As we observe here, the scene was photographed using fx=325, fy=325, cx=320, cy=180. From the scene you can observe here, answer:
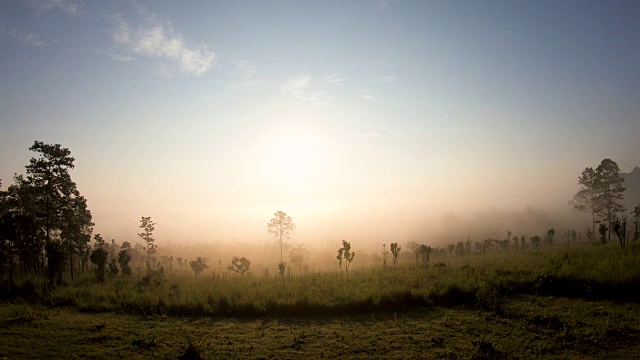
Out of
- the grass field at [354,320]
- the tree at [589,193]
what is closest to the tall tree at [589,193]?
the tree at [589,193]

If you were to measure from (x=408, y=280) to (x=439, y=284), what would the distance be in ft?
8.22


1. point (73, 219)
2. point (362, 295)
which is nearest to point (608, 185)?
point (362, 295)

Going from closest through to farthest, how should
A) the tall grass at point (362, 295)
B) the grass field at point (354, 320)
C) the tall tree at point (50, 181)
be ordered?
the grass field at point (354, 320) → the tall grass at point (362, 295) → the tall tree at point (50, 181)

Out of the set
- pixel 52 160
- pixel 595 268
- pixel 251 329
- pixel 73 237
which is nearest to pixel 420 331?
pixel 251 329

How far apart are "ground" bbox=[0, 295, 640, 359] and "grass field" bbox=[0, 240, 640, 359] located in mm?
45

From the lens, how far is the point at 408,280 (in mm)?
21109

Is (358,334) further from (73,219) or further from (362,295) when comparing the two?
(73,219)

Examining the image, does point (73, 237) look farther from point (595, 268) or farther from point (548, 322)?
→ point (595, 268)

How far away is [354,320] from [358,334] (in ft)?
5.99

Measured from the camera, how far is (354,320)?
15000 mm

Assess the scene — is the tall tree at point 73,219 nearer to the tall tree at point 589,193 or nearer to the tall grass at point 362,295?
the tall grass at point 362,295

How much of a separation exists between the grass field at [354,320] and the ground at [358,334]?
0.04m

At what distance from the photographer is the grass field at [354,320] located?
38.0 ft

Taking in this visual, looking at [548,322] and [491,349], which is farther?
[548,322]
